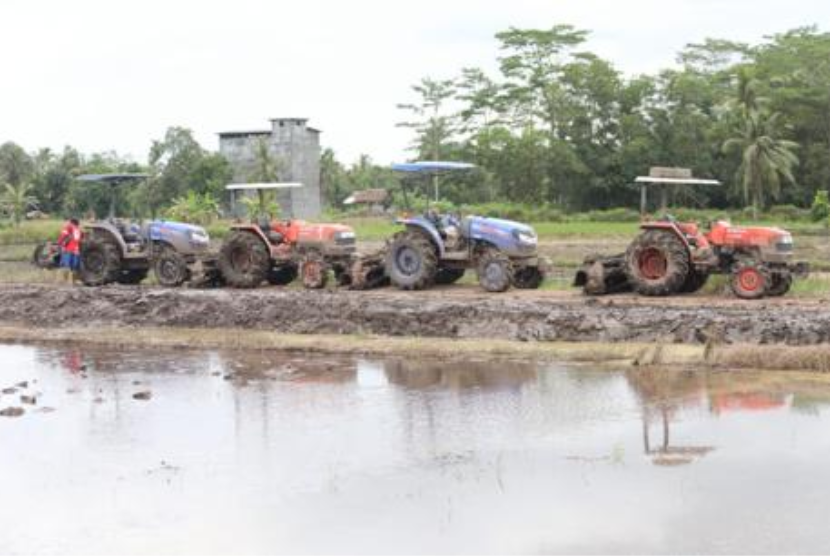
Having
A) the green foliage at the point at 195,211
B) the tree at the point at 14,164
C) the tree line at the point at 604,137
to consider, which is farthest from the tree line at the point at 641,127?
the tree at the point at 14,164

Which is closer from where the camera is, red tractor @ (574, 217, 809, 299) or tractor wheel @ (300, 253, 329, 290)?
red tractor @ (574, 217, 809, 299)

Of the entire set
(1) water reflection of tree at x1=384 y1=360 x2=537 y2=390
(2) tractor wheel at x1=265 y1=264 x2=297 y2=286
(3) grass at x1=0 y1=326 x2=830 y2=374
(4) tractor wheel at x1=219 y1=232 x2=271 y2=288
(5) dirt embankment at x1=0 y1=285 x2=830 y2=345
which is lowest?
(1) water reflection of tree at x1=384 y1=360 x2=537 y2=390

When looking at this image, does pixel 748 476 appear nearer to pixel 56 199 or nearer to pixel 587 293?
pixel 587 293

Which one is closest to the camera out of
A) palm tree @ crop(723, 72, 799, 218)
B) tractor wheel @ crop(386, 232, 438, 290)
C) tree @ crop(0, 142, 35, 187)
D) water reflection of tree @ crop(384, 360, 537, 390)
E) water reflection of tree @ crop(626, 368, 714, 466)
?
water reflection of tree @ crop(626, 368, 714, 466)

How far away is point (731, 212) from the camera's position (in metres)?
47.6

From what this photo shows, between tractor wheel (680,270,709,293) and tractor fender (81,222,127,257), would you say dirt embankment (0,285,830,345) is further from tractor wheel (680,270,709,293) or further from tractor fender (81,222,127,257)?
tractor fender (81,222,127,257)

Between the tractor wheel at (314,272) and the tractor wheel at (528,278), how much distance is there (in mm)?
3475

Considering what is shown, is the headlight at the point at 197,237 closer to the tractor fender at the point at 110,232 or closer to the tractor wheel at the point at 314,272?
the tractor fender at the point at 110,232

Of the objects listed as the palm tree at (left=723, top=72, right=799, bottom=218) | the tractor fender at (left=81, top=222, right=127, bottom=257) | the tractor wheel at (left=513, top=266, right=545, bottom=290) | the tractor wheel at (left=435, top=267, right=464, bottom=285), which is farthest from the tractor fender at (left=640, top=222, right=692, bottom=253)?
the palm tree at (left=723, top=72, right=799, bottom=218)

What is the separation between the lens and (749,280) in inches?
682

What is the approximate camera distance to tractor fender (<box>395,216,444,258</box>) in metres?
20.0

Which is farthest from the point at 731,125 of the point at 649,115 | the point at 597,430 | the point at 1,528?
the point at 1,528

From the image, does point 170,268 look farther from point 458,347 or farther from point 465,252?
point 458,347

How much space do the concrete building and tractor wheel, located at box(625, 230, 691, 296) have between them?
40256 millimetres
